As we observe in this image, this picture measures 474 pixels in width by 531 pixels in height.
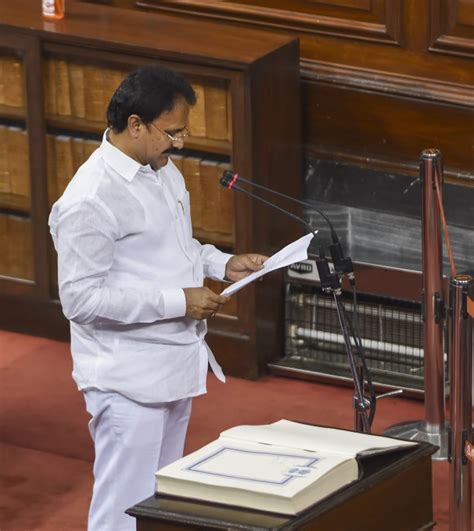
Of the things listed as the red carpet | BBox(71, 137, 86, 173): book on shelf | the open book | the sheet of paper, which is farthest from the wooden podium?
BBox(71, 137, 86, 173): book on shelf

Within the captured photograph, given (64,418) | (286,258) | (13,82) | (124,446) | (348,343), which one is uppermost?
(13,82)

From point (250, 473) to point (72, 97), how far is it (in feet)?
11.9

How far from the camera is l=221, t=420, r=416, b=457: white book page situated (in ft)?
8.98

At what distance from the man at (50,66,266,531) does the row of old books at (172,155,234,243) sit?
6.08 feet

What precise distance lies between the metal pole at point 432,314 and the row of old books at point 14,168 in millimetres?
1919

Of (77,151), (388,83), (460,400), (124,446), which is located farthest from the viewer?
(77,151)

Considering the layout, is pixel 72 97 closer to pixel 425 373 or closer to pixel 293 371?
pixel 293 371

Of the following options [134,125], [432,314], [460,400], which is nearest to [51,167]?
[432,314]

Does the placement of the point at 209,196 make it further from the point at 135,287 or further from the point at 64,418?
the point at 135,287

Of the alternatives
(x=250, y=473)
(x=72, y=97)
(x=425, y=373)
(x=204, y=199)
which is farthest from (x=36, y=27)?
(x=250, y=473)

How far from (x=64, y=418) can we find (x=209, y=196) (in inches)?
40.1

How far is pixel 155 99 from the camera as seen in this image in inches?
140

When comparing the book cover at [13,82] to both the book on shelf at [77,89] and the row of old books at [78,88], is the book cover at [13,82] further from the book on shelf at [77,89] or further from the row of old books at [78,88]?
the book on shelf at [77,89]

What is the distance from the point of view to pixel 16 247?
→ 6312 millimetres
